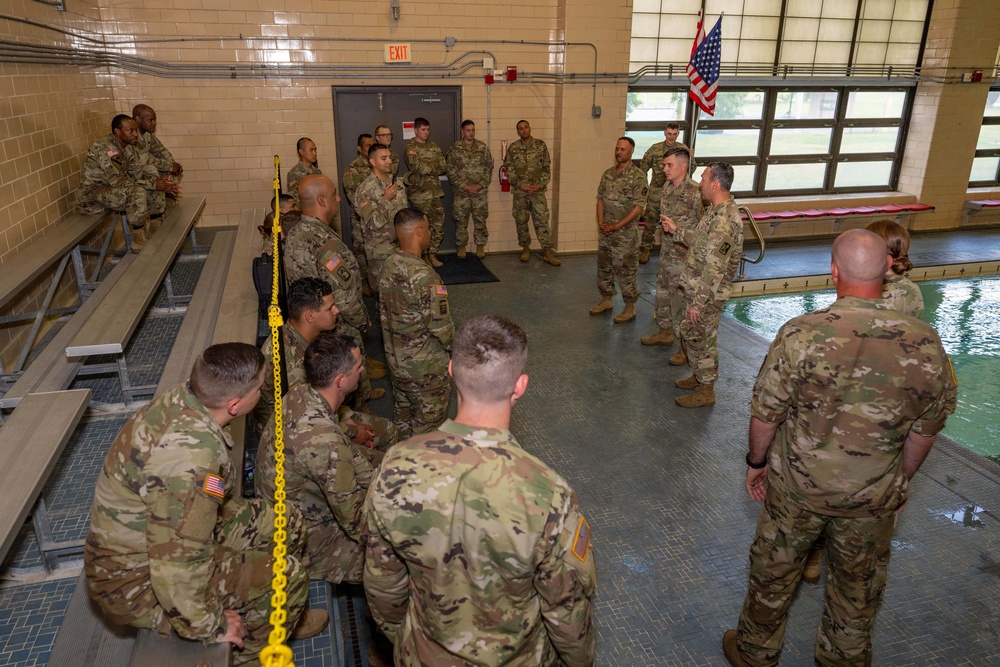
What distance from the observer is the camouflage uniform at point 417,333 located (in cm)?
397

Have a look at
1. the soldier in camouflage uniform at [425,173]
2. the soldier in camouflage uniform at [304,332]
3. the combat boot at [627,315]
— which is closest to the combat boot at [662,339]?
the combat boot at [627,315]

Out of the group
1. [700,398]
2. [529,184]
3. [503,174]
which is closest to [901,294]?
[700,398]

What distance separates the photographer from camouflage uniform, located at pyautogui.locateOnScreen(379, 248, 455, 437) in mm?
3975

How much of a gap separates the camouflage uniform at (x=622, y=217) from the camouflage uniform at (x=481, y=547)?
5.17 metres

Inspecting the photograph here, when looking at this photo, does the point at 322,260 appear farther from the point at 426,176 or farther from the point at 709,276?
the point at 426,176

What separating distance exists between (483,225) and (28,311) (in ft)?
18.5

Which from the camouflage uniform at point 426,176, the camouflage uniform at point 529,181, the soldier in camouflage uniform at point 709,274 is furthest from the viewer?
the camouflage uniform at point 529,181

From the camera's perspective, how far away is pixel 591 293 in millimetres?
7789

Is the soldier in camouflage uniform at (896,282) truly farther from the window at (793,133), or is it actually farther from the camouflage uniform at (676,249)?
the window at (793,133)

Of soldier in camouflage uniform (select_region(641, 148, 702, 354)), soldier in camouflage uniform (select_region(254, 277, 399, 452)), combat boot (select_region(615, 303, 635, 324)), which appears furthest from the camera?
combat boot (select_region(615, 303, 635, 324))

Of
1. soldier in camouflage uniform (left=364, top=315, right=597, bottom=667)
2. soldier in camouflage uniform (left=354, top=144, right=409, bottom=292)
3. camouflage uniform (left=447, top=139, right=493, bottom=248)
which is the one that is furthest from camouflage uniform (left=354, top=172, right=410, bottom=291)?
soldier in camouflage uniform (left=364, top=315, right=597, bottom=667)

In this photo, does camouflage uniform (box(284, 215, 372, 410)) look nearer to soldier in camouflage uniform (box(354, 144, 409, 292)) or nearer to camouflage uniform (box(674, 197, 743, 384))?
soldier in camouflage uniform (box(354, 144, 409, 292))

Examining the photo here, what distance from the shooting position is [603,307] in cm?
707

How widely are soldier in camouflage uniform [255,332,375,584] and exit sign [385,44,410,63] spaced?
6.55 metres
